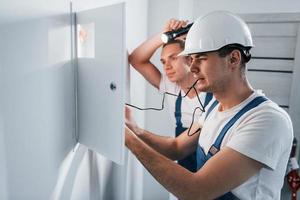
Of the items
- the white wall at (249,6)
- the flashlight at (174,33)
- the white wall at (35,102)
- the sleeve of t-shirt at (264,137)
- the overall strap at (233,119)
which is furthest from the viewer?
the white wall at (249,6)

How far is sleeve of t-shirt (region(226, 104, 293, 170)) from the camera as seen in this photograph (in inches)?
33.8

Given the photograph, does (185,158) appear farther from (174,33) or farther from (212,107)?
(174,33)

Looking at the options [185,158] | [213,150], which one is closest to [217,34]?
[213,150]

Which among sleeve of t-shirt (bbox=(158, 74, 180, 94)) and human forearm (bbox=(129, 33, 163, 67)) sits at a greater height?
human forearm (bbox=(129, 33, 163, 67))

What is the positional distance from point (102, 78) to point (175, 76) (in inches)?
28.7

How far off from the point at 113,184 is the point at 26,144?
91 centimetres

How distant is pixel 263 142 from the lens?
2.83 feet

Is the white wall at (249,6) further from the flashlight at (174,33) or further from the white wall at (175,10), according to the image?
the flashlight at (174,33)

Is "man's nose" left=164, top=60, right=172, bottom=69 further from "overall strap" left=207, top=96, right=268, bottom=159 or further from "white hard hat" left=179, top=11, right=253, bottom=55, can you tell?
"overall strap" left=207, top=96, right=268, bottom=159

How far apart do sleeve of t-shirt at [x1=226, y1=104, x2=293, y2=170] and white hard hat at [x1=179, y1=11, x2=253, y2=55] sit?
0.28 meters

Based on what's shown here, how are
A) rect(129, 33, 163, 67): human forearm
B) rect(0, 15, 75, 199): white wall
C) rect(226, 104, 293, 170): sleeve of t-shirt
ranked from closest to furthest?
rect(0, 15, 75, 199): white wall
rect(226, 104, 293, 170): sleeve of t-shirt
rect(129, 33, 163, 67): human forearm

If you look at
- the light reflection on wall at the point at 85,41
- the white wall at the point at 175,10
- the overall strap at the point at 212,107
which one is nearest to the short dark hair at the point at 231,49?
the overall strap at the point at 212,107

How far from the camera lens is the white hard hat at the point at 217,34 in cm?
99

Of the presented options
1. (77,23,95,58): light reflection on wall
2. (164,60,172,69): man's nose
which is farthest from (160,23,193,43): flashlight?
(77,23,95,58): light reflection on wall
